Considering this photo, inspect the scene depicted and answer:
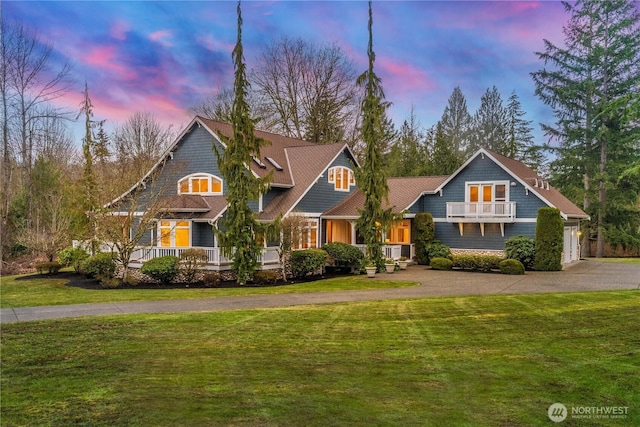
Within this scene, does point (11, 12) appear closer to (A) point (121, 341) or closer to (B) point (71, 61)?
(B) point (71, 61)

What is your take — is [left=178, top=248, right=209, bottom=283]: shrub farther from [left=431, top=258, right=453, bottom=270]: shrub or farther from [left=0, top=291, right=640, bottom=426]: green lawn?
[left=431, top=258, right=453, bottom=270]: shrub

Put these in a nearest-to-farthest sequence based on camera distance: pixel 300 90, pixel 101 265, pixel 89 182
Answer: pixel 101 265
pixel 89 182
pixel 300 90

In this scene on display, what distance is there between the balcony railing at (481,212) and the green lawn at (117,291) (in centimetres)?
900

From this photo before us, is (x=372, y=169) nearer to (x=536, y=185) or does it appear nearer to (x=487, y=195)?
(x=487, y=195)

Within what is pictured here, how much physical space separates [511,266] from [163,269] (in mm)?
15733

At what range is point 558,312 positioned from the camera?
12.2 metres

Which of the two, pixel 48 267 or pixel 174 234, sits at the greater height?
pixel 174 234

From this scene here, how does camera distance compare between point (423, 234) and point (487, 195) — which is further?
point (423, 234)

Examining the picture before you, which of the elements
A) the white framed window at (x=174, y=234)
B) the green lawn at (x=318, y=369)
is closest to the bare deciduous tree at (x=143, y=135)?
the white framed window at (x=174, y=234)

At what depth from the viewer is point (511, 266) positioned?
75.0 ft

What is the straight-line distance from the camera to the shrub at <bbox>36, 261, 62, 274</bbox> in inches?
915

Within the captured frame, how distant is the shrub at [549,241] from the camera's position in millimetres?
24047

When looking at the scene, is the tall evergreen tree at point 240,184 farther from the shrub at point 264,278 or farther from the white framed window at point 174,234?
the white framed window at point 174,234

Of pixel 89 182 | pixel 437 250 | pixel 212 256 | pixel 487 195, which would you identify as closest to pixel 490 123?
pixel 487 195
